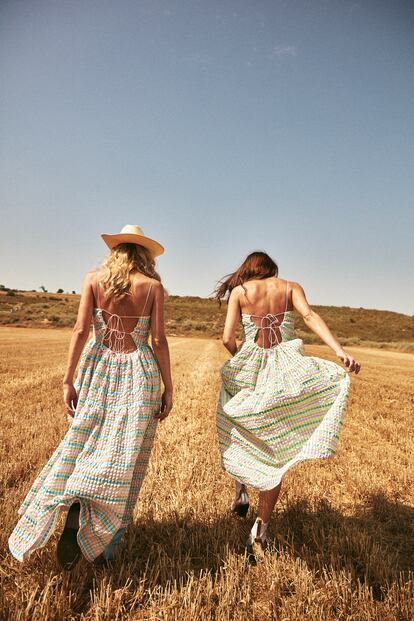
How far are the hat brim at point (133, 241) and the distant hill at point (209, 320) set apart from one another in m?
42.8

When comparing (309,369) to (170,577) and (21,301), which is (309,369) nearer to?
(170,577)

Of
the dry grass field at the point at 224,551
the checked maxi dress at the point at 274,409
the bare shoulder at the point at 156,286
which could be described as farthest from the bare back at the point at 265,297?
the dry grass field at the point at 224,551

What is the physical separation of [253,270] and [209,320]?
65469 millimetres

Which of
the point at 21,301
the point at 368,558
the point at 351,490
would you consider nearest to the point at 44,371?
the point at 351,490

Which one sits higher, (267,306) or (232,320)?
(267,306)

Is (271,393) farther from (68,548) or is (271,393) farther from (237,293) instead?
(68,548)

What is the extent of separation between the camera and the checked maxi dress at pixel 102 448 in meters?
2.54

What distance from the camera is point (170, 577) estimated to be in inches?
105

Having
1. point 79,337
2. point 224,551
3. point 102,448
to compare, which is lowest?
point 224,551

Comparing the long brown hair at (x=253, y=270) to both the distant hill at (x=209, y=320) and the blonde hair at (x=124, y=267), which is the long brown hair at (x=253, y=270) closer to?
the blonde hair at (x=124, y=267)

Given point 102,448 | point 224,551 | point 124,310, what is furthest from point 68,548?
point 124,310

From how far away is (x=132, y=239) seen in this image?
3051mm

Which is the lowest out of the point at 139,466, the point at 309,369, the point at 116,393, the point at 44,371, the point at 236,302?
the point at 44,371

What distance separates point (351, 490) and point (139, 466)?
9.05ft
